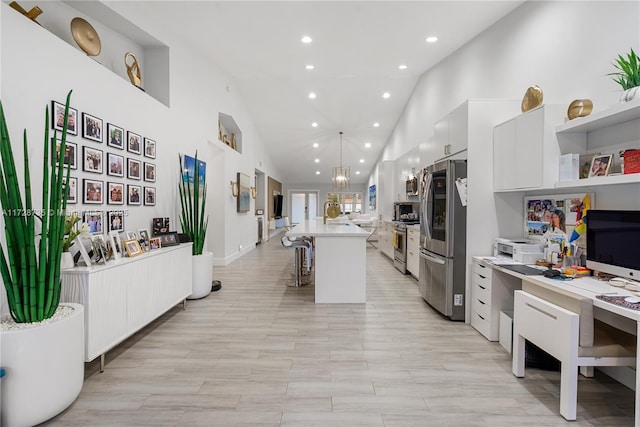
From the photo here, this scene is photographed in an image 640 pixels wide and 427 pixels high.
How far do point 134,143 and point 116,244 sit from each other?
1.25 metres

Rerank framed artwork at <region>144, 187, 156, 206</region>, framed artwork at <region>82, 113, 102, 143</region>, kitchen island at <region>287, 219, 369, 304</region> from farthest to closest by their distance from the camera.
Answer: kitchen island at <region>287, 219, 369, 304</region>, framed artwork at <region>144, 187, 156, 206</region>, framed artwork at <region>82, 113, 102, 143</region>

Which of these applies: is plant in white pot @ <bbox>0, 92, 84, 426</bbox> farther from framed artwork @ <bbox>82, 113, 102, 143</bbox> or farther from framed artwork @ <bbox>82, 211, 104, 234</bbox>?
framed artwork @ <bbox>82, 113, 102, 143</bbox>

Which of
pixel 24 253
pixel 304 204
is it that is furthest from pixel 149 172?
pixel 304 204

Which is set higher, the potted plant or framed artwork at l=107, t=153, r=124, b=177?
the potted plant

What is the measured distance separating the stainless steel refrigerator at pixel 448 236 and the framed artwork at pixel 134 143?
10.8 feet

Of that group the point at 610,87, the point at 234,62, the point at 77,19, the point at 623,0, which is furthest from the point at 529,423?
the point at 234,62

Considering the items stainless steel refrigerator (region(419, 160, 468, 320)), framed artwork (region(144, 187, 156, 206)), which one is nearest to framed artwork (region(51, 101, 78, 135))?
framed artwork (region(144, 187, 156, 206))

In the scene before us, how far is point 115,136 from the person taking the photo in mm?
2938

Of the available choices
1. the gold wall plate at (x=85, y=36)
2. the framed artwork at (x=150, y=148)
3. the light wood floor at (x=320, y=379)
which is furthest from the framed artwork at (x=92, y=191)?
the light wood floor at (x=320, y=379)

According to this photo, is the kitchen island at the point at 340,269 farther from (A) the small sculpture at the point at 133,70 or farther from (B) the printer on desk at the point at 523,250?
(A) the small sculpture at the point at 133,70

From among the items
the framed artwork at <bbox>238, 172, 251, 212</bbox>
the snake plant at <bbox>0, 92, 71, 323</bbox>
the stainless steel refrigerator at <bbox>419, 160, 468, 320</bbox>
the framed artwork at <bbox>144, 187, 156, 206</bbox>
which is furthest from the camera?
the framed artwork at <bbox>238, 172, 251, 212</bbox>

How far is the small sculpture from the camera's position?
336 centimetres

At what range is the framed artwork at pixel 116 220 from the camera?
290 centimetres

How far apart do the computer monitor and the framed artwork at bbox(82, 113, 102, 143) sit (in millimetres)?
4000
